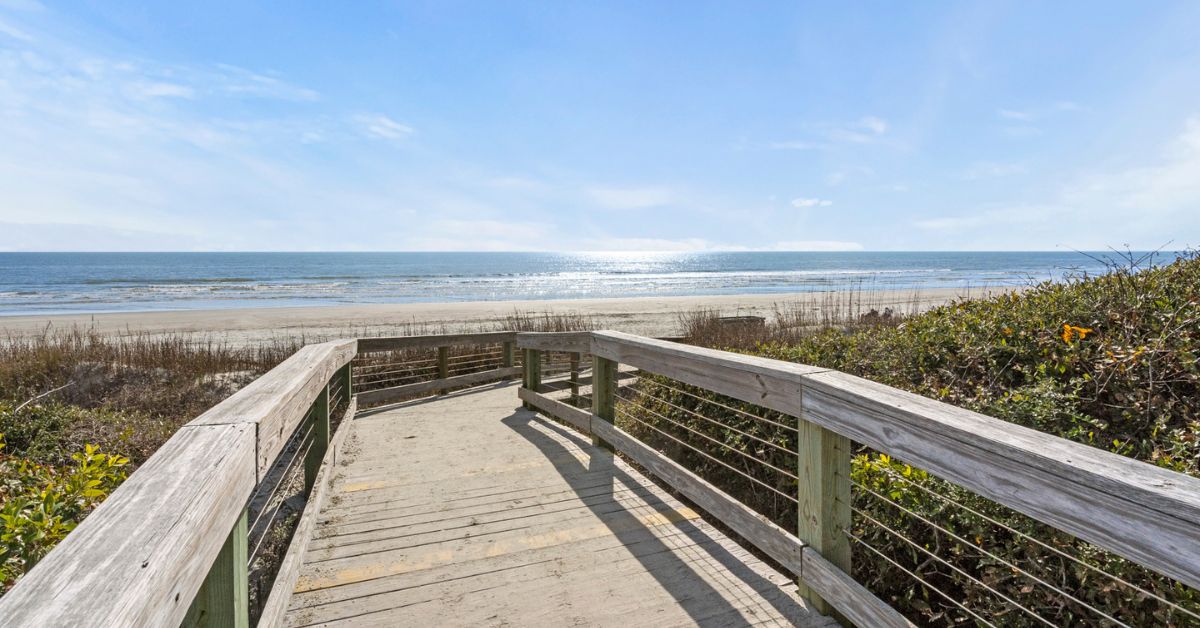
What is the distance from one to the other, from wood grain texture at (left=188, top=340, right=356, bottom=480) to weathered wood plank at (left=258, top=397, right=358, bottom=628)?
0.58 metres

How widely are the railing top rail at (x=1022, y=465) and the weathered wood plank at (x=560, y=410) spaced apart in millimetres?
2516

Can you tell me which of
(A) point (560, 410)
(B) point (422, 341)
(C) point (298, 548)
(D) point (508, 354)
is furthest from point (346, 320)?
(C) point (298, 548)

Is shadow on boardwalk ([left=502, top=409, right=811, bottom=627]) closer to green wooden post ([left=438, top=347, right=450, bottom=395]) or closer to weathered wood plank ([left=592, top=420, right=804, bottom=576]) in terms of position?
weathered wood plank ([left=592, top=420, right=804, bottom=576])

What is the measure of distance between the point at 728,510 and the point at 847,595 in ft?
2.69

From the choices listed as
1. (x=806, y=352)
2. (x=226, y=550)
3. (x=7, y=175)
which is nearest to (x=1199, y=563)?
(x=226, y=550)

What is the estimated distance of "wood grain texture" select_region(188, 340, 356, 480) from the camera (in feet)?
6.37

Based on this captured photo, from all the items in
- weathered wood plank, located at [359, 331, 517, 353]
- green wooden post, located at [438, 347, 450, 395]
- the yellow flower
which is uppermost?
the yellow flower

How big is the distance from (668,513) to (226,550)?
239cm

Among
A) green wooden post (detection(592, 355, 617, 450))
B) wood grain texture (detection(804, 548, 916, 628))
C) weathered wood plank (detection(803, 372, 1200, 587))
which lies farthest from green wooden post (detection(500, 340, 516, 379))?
weathered wood plank (detection(803, 372, 1200, 587))

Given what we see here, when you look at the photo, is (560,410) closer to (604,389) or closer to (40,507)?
(604,389)

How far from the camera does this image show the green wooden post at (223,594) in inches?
58.5

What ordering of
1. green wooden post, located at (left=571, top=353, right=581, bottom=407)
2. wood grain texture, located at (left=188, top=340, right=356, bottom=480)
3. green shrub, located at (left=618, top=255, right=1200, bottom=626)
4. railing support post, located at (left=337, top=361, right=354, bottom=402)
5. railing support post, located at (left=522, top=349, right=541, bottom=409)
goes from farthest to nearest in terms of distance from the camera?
green wooden post, located at (left=571, top=353, right=581, bottom=407), railing support post, located at (left=522, top=349, right=541, bottom=409), railing support post, located at (left=337, top=361, right=354, bottom=402), green shrub, located at (left=618, top=255, right=1200, bottom=626), wood grain texture, located at (left=188, top=340, right=356, bottom=480)

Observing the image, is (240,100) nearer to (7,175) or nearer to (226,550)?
(7,175)

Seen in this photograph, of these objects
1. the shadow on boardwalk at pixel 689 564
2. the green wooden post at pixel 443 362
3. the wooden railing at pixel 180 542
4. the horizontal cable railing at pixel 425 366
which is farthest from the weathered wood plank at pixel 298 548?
the green wooden post at pixel 443 362
